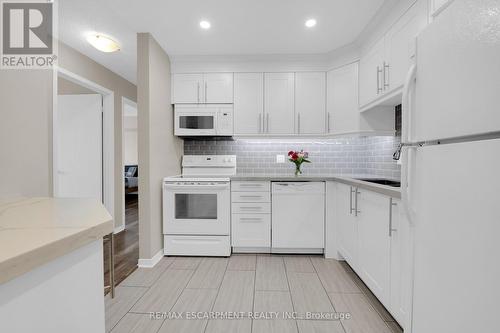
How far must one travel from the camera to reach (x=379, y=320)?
1722 millimetres

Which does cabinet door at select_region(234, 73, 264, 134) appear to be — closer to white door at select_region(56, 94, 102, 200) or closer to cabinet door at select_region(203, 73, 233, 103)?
cabinet door at select_region(203, 73, 233, 103)

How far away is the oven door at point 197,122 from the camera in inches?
122

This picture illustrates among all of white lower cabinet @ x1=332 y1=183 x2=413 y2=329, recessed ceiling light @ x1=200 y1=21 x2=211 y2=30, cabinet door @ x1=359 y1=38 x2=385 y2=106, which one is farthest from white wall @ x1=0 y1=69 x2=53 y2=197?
cabinet door @ x1=359 y1=38 x2=385 y2=106

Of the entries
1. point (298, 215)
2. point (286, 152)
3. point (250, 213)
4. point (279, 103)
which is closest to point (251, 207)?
point (250, 213)

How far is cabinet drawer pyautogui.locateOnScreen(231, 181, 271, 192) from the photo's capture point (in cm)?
288

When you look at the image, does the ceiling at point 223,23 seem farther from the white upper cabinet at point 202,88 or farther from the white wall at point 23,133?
the white wall at point 23,133

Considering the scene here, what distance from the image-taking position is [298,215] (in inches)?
112

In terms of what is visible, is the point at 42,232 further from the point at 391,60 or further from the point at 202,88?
the point at 202,88

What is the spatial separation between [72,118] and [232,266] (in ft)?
10.1

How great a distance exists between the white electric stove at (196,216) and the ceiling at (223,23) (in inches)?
61.4

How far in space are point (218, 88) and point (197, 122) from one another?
20.1 inches

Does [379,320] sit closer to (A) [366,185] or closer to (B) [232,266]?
(A) [366,185]

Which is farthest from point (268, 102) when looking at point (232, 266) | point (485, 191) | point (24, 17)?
point (485, 191)

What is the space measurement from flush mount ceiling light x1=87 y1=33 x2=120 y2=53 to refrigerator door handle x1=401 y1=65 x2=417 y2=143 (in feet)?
8.77
